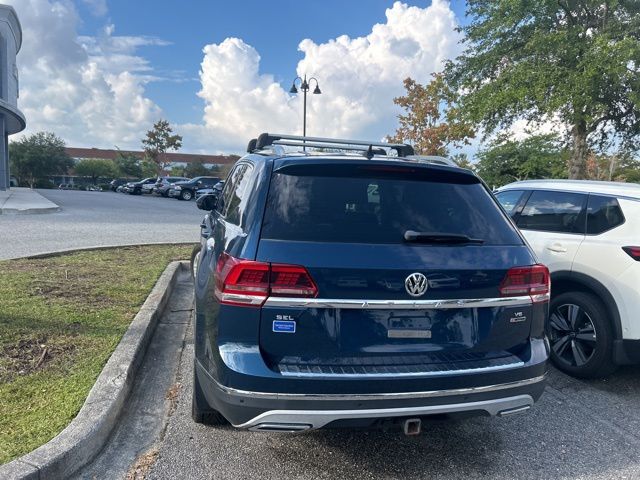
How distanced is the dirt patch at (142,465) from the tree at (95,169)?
Answer: 70.5 meters

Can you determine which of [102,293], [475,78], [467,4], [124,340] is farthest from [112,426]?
[467,4]

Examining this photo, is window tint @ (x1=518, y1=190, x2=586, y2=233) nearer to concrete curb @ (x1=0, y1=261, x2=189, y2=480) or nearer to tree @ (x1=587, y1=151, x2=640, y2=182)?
concrete curb @ (x1=0, y1=261, x2=189, y2=480)

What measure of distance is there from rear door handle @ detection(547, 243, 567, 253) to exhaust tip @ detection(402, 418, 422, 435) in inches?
110

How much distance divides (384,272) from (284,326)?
1.90 ft

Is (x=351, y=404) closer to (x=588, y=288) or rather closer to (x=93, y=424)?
(x=93, y=424)

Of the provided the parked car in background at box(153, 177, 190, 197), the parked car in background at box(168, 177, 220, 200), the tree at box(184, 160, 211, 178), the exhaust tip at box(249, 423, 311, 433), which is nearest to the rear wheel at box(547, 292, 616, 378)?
the exhaust tip at box(249, 423, 311, 433)

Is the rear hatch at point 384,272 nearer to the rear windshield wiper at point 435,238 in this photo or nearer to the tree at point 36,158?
the rear windshield wiper at point 435,238

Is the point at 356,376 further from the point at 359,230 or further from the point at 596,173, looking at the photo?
the point at 596,173

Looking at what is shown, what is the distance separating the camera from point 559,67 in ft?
52.5

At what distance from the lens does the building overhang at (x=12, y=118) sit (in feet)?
93.4

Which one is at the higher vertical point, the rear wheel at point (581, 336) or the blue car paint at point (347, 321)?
the blue car paint at point (347, 321)

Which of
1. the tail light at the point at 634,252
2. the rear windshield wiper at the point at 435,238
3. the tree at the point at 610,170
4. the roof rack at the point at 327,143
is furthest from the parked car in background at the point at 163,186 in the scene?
the rear windshield wiper at the point at 435,238

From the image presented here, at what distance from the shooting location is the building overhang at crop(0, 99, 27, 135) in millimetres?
28458

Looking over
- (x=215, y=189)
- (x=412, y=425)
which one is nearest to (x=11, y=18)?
(x=215, y=189)
